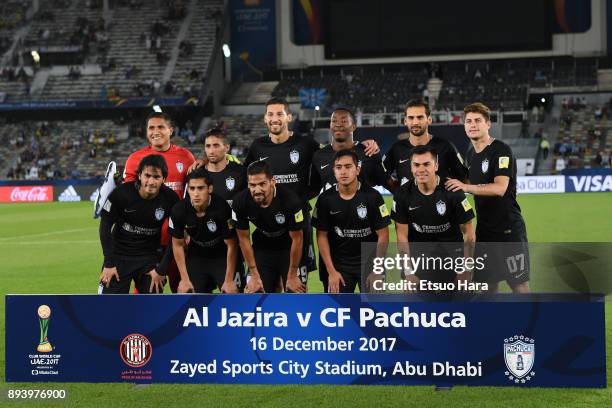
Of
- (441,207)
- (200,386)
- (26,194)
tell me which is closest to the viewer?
(200,386)

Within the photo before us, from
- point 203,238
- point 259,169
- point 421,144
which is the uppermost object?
point 421,144

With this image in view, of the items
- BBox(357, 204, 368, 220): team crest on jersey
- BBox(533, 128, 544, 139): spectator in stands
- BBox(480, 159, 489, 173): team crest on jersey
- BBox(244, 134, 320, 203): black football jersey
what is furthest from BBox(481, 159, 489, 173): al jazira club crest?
BBox(533, 128, 544, 139): spectator in stands

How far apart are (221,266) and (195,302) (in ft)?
6.99

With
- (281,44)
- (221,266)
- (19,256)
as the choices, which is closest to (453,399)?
(221,266)

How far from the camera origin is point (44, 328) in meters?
6.15

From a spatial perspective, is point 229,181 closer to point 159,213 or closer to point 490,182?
point 159,213

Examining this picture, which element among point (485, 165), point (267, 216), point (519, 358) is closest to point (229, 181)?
point (267, 216)

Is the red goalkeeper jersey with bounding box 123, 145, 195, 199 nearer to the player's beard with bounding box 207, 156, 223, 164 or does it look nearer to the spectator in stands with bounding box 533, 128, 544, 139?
the player's beard with bounding box 207, 156, 223, 164

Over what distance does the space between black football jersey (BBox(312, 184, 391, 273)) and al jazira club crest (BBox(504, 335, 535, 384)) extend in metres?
2.03

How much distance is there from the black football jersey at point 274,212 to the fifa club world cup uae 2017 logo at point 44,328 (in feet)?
6.53

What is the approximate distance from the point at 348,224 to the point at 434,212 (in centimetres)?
86

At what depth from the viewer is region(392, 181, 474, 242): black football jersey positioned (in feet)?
23.1

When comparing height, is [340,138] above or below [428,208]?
above

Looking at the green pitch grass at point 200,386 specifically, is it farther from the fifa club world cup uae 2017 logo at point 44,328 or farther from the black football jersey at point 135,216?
the black football jersey at point 135,216
